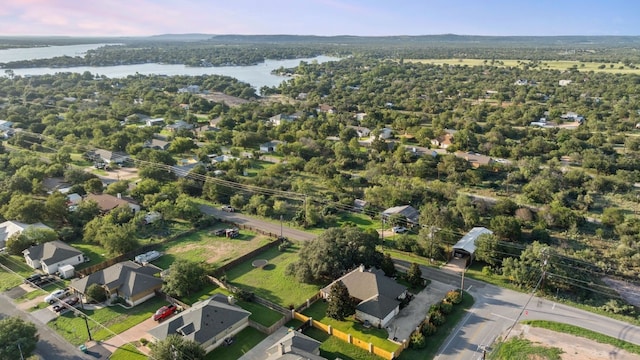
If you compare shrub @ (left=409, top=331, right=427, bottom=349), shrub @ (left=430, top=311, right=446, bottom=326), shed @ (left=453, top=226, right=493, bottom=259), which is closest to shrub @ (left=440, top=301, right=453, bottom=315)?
shrub @ (left=430, top=311, right=446, bottom=326)

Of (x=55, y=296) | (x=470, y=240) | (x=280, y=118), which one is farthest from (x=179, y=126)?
(x=470, y=240)

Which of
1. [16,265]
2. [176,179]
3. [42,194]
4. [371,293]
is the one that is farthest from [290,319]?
[42,194]

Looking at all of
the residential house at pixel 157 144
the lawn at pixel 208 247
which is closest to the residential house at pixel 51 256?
the lawn at pixel 208 247

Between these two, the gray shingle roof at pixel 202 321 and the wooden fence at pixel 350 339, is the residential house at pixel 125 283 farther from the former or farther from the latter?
the wooden fence at pixel 350 339

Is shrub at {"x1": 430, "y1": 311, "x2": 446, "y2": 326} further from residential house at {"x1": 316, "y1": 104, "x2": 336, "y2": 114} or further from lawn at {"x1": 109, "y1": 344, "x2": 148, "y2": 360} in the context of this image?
residential house at {"x1": 316, "y1": 104, "x2": 336, "y2": 114}

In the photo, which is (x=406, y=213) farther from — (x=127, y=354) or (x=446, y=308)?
(x=127, y=354)

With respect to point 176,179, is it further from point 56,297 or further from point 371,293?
point 371,293
